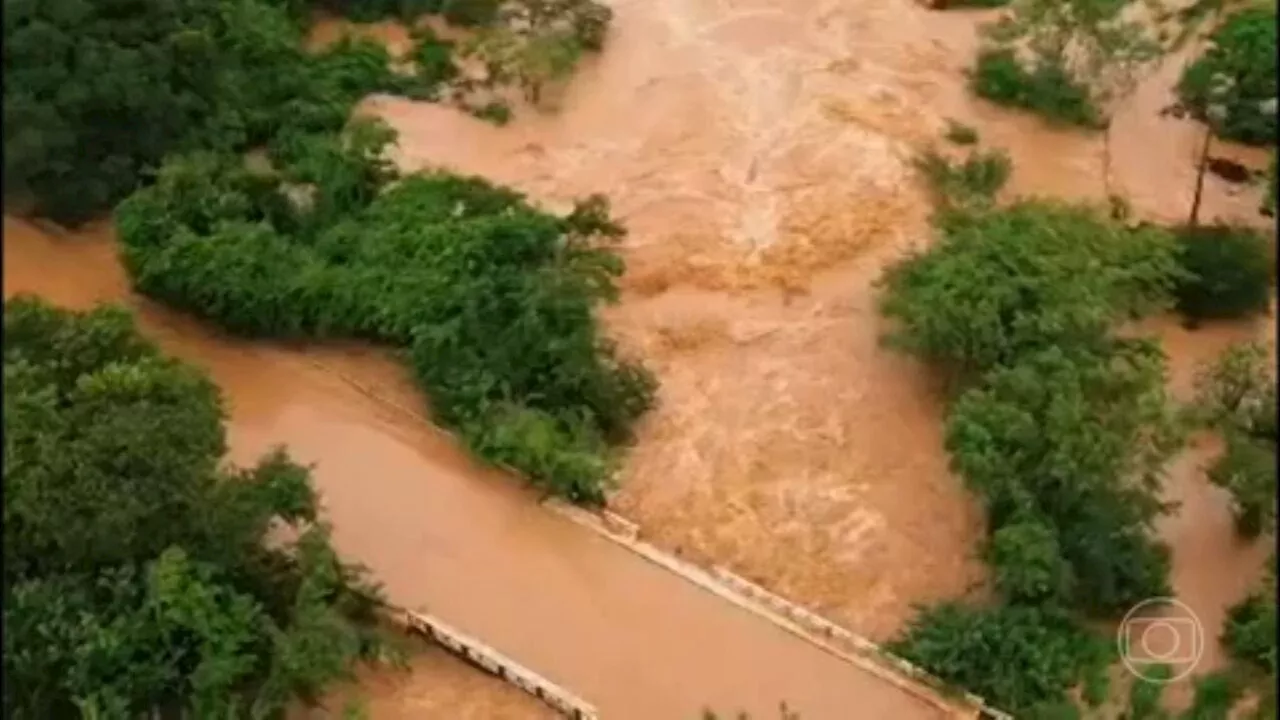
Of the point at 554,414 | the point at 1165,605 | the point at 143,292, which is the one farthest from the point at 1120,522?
the point at 143,292

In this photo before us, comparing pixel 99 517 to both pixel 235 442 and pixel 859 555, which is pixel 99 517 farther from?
pixel 859 555

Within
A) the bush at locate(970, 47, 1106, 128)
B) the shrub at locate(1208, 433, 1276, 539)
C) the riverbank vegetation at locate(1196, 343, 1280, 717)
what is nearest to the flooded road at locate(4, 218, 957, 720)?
the riverbank vegetation at locate(1196, 343, 1280, 717)

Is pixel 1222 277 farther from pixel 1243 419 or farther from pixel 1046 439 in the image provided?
pixel 1046 439

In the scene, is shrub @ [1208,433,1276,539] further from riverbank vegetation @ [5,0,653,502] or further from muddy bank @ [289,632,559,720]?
muddy bank @ [289,632,559,720]

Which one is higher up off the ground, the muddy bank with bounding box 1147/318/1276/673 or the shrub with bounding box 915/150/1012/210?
the shrub with bounding box 915/150/1012/210

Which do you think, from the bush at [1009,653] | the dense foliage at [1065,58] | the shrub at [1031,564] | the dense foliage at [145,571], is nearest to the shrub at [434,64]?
the dense foliage at [1065,58]

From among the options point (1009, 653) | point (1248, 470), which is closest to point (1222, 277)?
point (1248, 470)
